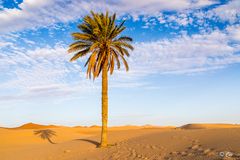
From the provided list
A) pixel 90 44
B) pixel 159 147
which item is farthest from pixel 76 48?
pixel 159 147

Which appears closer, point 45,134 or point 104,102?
point 104,102

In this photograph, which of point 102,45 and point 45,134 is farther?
point 45,134

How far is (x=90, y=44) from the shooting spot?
25.1 metres

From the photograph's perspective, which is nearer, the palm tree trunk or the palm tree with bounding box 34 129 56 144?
the palm tree trunk

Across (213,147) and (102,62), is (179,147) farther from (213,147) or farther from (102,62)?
(102,62)

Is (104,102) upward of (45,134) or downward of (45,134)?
upward

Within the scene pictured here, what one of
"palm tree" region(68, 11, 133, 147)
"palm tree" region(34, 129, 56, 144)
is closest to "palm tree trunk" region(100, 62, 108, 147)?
"palm tree" region(68, 11, 133, 147)

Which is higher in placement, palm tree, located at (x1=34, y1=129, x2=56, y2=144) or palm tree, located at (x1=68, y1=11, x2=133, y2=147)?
palm tree, located at (x1=68, y1=11, x2=133, y2=147)

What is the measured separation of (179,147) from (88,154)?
7739 millimetres

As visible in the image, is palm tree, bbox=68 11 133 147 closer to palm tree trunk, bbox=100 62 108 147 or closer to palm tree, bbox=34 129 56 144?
palm tree trunk, bbox=100 62 108 147

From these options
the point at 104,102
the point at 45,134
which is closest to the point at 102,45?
the point at 104,102

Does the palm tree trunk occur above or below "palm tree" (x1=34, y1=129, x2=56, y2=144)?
above

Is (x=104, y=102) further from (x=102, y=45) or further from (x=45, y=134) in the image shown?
(x=45, y=134)

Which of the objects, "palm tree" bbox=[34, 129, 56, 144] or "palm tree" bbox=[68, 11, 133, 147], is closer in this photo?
"palm tree" bbox=[68, 11, 133, 147]
